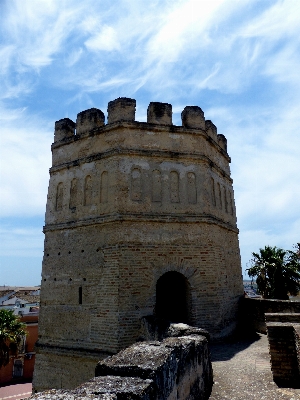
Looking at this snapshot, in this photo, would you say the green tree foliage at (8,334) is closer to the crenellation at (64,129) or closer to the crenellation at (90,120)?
the crenellation at (64,129)

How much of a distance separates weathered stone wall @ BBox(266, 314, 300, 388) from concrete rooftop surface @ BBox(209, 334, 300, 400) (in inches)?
8.7

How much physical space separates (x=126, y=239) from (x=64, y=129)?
17.1 ft

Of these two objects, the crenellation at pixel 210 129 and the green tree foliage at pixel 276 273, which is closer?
the crenellation at pixel 210 129

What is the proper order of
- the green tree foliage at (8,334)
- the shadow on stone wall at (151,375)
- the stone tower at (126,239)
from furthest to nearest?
the green tree foliage at (8,334) < the stone tower at (126,239) < the shadow on stone wall at (151,375)

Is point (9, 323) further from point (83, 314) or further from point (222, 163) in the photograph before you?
point (222, 163)

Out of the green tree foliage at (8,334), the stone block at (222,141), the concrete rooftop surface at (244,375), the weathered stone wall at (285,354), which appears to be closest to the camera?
the concrete rooftop surface at (244,375)

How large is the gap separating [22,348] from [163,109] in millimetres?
26660

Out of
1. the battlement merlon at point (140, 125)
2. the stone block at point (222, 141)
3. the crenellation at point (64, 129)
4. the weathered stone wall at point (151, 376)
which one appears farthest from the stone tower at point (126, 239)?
the weathered stone wall at point (151, 376)

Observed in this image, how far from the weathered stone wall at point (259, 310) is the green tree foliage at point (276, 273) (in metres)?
8.56

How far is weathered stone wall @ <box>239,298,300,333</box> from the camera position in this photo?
395 inches

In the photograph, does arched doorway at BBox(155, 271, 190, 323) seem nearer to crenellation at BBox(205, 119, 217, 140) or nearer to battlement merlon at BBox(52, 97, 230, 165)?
battlement merlon at BBox(52, 97, 230, 165)

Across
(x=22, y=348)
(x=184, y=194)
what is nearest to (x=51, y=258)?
(x=184, y=194)

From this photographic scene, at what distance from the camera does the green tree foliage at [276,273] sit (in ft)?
60.5

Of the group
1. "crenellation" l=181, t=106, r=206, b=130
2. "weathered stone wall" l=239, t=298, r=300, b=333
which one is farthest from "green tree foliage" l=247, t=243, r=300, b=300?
"crenellation" l=181, t=106, r=206, b=130
